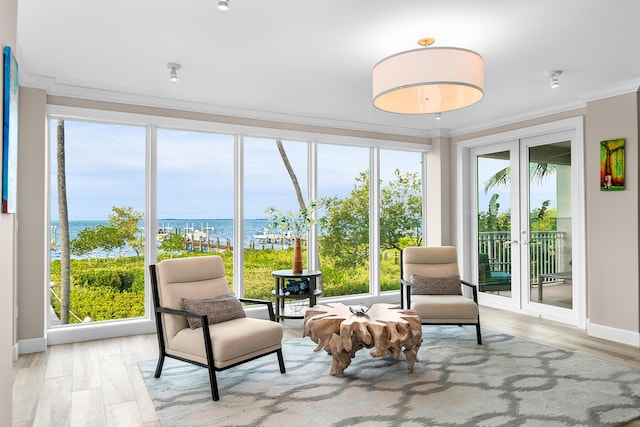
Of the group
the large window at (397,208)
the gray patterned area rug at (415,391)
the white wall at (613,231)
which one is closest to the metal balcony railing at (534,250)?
the white wall at (613,231)

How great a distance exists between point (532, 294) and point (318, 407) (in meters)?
3.79

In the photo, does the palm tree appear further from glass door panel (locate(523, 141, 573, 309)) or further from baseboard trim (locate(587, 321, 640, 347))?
baseboard trim (locate(587, 321, 640, 347))

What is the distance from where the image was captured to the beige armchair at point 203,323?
3002 mm

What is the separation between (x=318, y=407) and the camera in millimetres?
2840

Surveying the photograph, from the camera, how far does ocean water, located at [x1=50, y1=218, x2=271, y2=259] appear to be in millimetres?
4445

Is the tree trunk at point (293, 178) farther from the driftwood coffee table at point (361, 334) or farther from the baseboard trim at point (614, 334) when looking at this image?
the baseboard trim at point (614, 334)

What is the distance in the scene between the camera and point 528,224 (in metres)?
5.55

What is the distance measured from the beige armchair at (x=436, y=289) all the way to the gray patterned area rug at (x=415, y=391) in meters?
0.30

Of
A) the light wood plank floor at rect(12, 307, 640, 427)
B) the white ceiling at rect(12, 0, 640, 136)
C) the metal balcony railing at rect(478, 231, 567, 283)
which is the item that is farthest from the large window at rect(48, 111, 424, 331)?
the metal balcony railing at rect(478, 231, 567, 283)

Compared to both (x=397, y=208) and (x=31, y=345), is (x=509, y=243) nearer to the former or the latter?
(x=397, y=208)

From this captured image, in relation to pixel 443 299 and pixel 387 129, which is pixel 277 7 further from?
pixel 387 129

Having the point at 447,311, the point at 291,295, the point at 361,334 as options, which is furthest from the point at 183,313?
the point at 447,311

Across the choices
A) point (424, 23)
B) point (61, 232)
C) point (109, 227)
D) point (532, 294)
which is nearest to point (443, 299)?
point (532, 294)

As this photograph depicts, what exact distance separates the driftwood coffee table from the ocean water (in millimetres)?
2050
